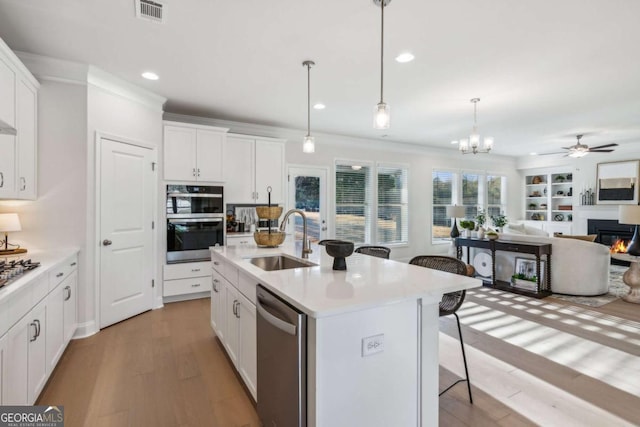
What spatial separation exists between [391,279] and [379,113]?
1.13 meters

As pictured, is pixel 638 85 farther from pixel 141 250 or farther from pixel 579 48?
pixel 141 250

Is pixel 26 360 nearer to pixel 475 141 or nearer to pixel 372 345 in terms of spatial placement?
pixel 372 345

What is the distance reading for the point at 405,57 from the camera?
293cm

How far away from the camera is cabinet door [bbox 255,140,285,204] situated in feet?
16.4

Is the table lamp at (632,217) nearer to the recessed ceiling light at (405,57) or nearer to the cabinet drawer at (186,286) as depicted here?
the recessed ceiling light at (405,57)

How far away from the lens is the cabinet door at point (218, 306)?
9.01 feet

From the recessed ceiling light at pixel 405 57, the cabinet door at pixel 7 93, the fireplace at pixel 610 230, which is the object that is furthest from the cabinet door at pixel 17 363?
the fireplace at pixel 610 230

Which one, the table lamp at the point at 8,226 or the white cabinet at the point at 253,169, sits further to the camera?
the white cabinet at the point at 253,169

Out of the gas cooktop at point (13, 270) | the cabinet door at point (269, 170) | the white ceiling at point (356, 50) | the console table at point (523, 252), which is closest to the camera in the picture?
the gas cooktop at point (13, 270)

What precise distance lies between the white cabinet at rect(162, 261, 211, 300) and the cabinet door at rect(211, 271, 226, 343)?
4.71ft

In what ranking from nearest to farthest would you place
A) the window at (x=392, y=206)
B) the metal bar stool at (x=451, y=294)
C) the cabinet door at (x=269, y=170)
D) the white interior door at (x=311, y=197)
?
the metal bar stool at (x=451, y=294)
the cabinet door at (x=269, y=170)
the white interior door at (x=311, y=197)
the window at (x=392, y=206)

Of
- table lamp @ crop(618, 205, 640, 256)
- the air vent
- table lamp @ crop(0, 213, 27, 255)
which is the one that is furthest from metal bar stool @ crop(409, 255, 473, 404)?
table lamp @ crop(618, 205, 640, 256)

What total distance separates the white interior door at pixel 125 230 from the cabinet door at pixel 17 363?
1544 millimetres

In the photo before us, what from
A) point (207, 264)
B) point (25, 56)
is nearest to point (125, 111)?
point (25, 56)
